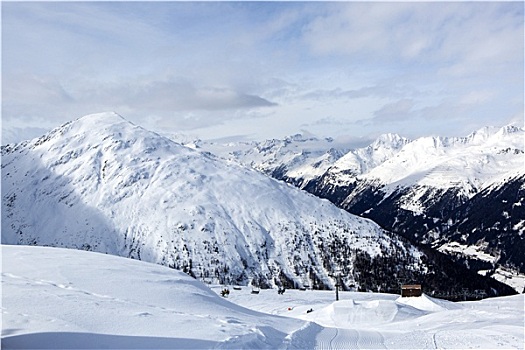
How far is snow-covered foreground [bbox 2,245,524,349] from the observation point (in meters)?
24.0

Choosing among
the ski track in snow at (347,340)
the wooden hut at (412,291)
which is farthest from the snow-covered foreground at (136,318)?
the wooden hut at (412,291)

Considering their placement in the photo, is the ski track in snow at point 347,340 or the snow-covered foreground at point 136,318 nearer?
the snow-covered foreground at point 136,318

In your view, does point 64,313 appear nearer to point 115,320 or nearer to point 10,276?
point 115,320

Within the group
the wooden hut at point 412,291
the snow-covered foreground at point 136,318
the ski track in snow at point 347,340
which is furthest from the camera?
the wooden hut at point 412,291

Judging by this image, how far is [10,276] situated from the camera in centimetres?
3319

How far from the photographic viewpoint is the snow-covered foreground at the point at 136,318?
2403cm

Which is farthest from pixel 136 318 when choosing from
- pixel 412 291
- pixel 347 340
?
pixel 412 291

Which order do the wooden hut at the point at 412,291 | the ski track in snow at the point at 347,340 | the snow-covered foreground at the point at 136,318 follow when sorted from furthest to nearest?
the wooden hut at the point at 412,291 → the ski track in snow at the point at 347,340 → the snow-covered foreground at the point at 136,318

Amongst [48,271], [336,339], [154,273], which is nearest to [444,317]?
[336,339]

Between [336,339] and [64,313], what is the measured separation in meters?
17.7

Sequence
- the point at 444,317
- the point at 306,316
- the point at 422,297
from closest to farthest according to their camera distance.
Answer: the point at 444,317
the point at 306,316
the point at 422,297

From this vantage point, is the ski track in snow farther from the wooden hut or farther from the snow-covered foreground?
the wooden hut

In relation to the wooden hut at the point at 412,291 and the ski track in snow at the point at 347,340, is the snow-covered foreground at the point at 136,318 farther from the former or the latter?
the wooden hut at the point at 412,291

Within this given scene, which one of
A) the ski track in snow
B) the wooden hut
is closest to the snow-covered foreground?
the ski track in snow
